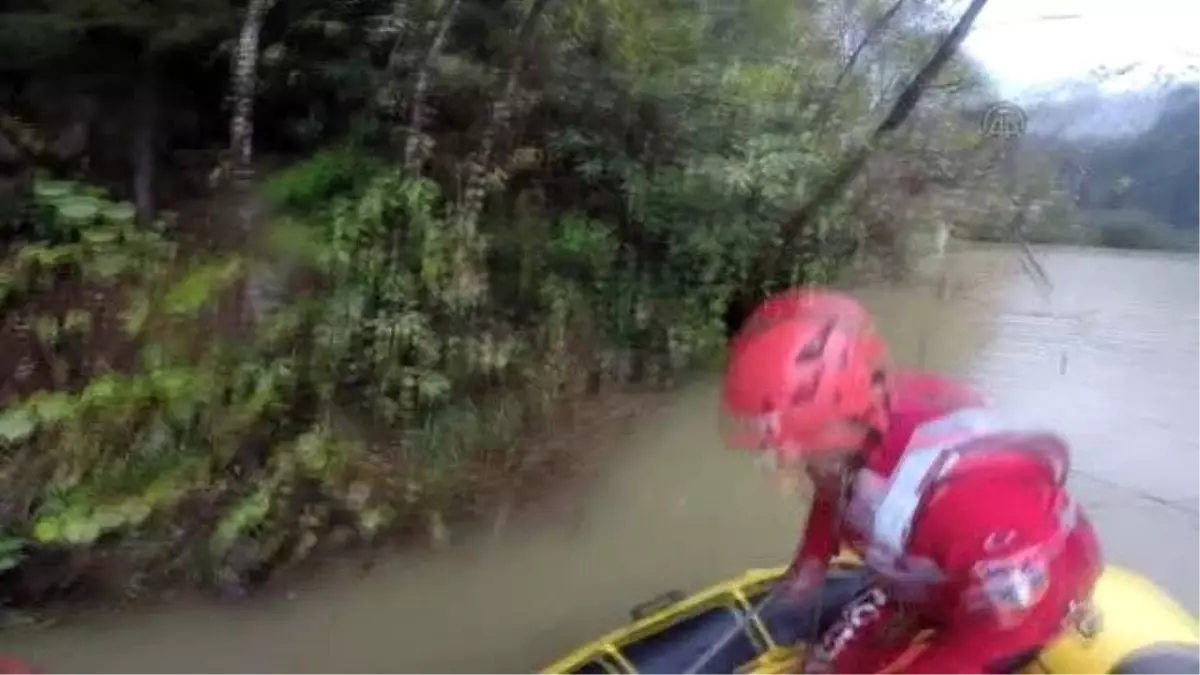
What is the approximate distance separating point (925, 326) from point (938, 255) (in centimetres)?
55

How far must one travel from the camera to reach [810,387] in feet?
7.94

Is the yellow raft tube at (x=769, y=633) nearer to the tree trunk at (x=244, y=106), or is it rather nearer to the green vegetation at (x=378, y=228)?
the green vegetation at (x=378, y=228)

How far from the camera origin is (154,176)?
6059mm

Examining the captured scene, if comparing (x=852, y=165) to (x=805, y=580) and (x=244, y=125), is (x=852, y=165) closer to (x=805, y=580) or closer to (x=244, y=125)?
(x=244, y=125)

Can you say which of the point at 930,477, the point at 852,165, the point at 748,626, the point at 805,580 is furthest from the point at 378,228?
the point at 930,477

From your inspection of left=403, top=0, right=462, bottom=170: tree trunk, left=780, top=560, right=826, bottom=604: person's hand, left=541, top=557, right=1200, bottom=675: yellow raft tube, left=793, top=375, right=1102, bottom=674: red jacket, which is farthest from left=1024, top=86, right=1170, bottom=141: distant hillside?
left=793, top=375, right=1102, bottom=674: red jacket

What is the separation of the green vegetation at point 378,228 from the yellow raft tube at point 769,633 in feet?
5.49

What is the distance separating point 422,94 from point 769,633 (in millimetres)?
3493

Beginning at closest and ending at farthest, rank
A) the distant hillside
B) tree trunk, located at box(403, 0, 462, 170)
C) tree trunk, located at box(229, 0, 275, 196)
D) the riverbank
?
the riverbank
tree trunk, located at box(229, 0, 275, 196)
tree trunk, located at box(403, 0, 462, 170)
the distant hillside

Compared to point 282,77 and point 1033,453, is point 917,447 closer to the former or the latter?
point 1033,453

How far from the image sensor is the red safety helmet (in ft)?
7.95

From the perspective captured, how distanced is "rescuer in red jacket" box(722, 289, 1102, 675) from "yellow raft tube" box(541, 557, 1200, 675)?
0.20 meters

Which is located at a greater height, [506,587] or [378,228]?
[378,228]

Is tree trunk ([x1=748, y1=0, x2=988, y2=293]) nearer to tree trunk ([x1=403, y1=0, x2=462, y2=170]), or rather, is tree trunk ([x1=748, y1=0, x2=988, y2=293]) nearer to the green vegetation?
the green vegetation
